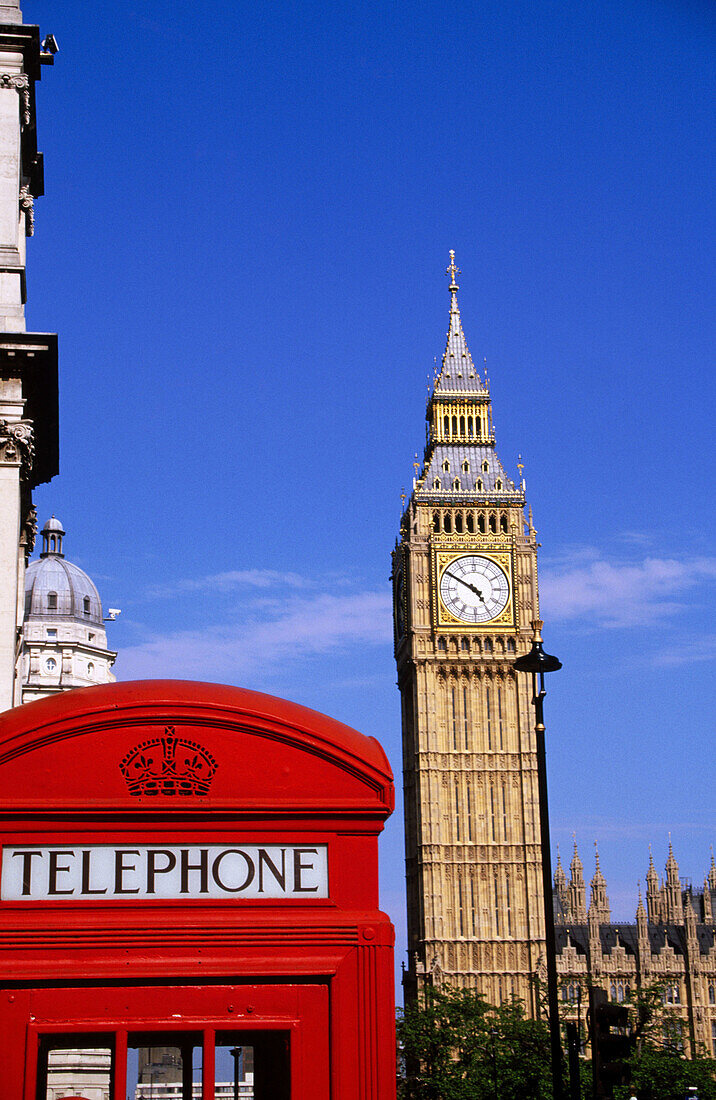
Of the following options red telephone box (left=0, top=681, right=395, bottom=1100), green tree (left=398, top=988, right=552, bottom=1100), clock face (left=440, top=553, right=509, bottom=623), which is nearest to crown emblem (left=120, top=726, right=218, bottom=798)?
red telephone box (left=0, top=681, right=395, bottom=1100)

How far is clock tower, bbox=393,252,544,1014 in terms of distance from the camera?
212 ft

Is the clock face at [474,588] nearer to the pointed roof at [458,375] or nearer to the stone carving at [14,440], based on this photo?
the pointed roof at [458,375]

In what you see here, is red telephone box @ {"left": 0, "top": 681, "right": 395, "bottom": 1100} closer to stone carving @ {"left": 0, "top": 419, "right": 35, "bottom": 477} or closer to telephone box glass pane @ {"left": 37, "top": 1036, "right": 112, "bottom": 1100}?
telephone box glass pane @ {"left": 37, "top": 1036, "right": 112, "bottom": 1100}

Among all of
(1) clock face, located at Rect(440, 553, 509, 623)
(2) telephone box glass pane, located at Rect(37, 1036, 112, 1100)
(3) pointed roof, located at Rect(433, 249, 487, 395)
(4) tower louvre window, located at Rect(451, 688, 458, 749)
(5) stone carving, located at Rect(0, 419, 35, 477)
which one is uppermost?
(3) pointed roof, located at Rect(433, 249, 487, 395)

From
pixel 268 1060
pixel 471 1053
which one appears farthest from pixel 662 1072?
pixel 268 1060

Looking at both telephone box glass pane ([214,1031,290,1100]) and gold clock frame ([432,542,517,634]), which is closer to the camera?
telephone box glass pane ([214,1031,290,1100])

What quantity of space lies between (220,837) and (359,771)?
628 millimetres

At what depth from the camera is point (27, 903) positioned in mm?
5449

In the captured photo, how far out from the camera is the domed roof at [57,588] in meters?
56.3

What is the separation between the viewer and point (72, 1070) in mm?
17156

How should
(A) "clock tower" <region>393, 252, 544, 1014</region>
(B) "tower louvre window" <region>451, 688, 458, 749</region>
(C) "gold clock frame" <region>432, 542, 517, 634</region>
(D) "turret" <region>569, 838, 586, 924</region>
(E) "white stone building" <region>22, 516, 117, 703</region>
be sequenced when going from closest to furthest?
(E) "white stone building" <region>22, 516, 117, 703</region>, (A) "clock tower" <region>393, 252, 544, 1014</region>, (C) "gold clock frame" <region>432, 542, 517, 634</region>, (B) "tower louvre window" <region>451, 688, 458, 749</region>, (D) "turret" <region>569, 838, 586, 924</region>

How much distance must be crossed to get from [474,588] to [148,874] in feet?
206

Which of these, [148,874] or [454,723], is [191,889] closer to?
[148,874]

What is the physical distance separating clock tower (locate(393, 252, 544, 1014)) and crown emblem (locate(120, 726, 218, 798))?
196 ft
